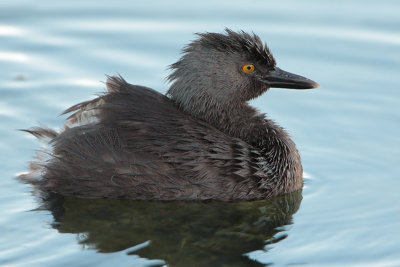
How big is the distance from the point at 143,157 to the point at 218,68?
1.22 metres

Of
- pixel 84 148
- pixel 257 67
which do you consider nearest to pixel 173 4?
pixel 257 67

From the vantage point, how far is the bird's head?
27.7ft

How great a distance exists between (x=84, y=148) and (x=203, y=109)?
1261mm

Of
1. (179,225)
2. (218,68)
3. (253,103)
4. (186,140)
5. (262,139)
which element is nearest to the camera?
(179,225)

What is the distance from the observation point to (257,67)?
8.72m

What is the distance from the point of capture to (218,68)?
8.48 metres

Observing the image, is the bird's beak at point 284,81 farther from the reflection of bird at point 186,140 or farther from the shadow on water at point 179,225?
the shadow on water at point 179,225

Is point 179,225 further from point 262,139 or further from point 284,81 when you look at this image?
point 284,81

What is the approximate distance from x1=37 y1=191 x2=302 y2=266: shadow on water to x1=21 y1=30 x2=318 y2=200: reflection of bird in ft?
0.36

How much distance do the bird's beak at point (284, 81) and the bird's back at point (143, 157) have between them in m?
0.92

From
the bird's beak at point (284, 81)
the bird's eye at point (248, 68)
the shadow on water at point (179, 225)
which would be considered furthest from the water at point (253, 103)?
the bird's eye at point (248, 68)

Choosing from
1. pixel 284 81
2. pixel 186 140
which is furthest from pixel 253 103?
pixel 186 140

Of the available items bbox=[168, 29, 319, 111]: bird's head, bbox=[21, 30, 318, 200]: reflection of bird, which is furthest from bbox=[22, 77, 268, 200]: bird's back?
bbox=[168, 29, 319, 111]: bird's head

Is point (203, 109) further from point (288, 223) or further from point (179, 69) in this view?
point (288, 223)
